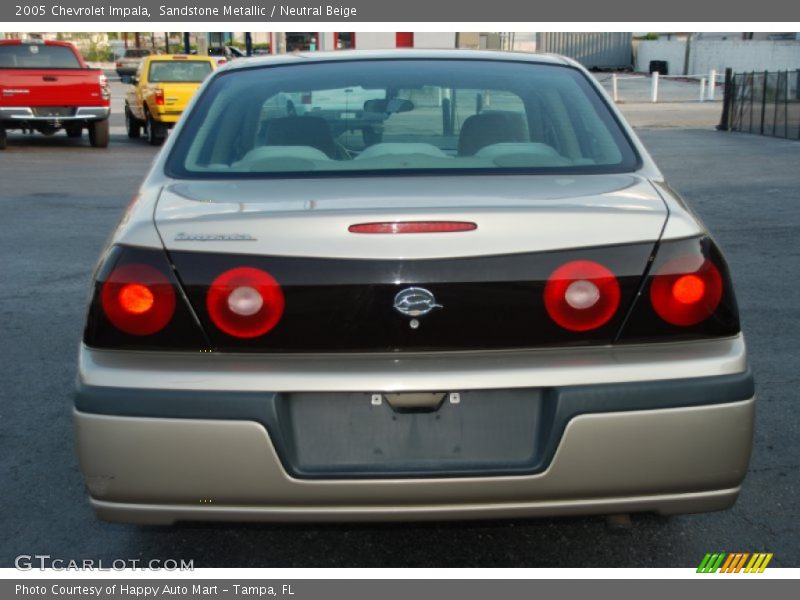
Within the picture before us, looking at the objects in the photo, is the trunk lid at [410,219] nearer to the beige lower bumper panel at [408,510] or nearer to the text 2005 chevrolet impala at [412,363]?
the text 2005 chevrolet impala at [412,363]

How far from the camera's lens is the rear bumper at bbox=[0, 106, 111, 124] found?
18.3 meters

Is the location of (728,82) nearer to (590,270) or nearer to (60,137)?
(60,137)

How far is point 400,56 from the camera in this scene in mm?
4043

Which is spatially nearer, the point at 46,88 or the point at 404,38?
the point at 46,88

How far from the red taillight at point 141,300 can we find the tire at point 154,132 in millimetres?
17474

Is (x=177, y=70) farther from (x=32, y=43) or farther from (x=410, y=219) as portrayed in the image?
(x=410, y=219)

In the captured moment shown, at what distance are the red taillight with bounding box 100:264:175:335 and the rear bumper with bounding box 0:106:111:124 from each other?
1669cm

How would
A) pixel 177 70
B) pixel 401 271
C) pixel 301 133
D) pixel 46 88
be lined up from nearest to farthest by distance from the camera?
1. pixel 401 271
2. pixel 301 133
3. pixel 46 88
4. pixel 177 70

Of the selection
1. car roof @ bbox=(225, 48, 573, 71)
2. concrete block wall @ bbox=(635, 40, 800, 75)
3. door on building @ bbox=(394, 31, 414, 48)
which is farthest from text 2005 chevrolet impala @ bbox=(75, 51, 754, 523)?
concrete block wall @ bbox=(635, 40, 800, 75)

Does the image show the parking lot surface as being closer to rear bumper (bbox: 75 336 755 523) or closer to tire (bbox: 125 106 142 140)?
rear bumper (bbox: 75 336 755 523)

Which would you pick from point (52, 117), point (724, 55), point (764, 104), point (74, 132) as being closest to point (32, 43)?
point (52, 117)

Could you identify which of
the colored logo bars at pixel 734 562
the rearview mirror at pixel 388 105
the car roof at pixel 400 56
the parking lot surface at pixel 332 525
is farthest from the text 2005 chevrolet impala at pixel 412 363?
the car roof at pixel 400 56

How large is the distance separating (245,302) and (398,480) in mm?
572

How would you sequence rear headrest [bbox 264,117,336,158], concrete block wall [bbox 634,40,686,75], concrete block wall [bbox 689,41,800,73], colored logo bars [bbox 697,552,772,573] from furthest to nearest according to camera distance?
1. concrete block wall [bbox 634,40,686,75]
2. concrete block wall [bbox 689,41,800,73]
3. rear headrest [bbox 264,117,336,158]
4. colored logo bars [bbox 697,552,772,573]
